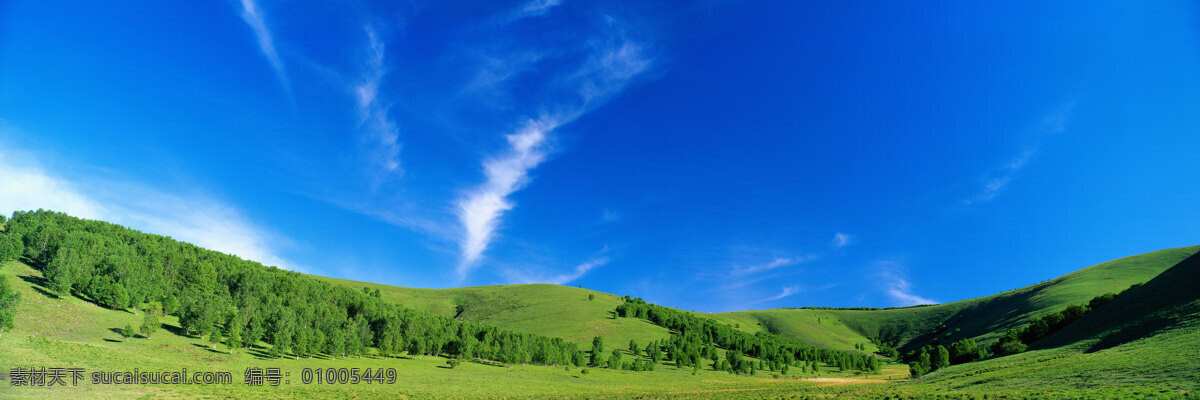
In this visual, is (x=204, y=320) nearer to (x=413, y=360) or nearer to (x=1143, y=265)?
(x=413, y=360)

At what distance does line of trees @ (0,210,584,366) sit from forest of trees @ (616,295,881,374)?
40.2 meters

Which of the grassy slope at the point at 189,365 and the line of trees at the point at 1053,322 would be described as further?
the line of trees at the point at 1053,322

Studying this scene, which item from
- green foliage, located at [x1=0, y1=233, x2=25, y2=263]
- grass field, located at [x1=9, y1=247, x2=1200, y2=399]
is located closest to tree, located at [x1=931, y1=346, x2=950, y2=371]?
grass field, located at [x1=9, y1=247, x2=1200, y2=399]

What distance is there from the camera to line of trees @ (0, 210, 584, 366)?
89438mm

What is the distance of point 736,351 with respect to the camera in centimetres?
15325

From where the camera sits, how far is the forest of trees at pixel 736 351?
14362 cm

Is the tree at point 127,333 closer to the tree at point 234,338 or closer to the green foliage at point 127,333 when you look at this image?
the green foliage at point 127,333

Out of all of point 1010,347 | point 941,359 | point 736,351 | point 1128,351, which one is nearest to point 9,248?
point 1128,351

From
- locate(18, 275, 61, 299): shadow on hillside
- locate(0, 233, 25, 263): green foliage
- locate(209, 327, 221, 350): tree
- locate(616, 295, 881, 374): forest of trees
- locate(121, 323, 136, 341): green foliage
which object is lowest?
locate(616, 295, 881, 374): forest of trees

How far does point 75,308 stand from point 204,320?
18.5 metres

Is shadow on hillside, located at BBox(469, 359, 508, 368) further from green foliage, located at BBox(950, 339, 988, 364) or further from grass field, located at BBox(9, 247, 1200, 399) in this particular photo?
green foliage, located at BBox(950, 339, 988, 364)

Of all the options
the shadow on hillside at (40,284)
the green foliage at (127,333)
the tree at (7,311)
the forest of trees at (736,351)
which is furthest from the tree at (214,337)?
the forest of trees at (736,351)

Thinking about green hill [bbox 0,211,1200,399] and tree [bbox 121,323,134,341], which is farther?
tree [bbox 121,323,134,341]

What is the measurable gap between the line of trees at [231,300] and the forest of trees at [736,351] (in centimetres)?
4017
